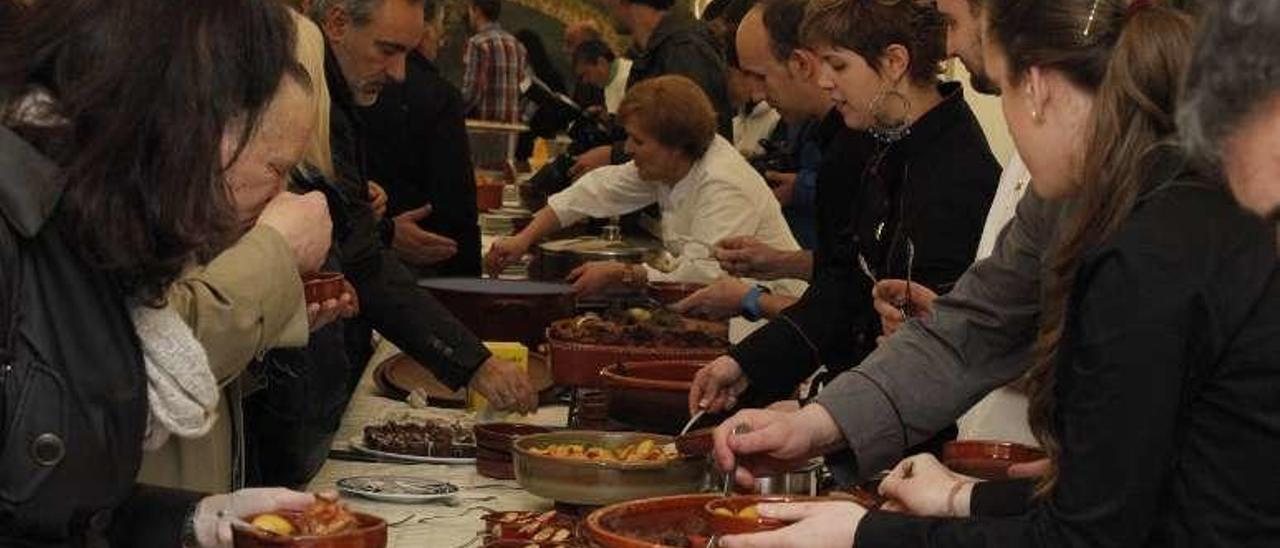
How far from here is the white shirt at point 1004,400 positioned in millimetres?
2842

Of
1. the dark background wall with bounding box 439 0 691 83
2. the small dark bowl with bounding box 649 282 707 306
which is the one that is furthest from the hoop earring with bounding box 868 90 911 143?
the dark background wall with bounding box 439 0 691 83

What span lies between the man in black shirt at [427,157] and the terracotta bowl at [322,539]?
10.5 ft

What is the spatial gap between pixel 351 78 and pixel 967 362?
6.66ft

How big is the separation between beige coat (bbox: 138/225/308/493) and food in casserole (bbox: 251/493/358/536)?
28cm

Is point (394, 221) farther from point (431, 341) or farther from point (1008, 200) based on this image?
point (1008, 200)

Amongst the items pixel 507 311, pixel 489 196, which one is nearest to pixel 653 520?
pixel 507 311

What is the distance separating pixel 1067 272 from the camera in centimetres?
195

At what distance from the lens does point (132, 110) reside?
1.76 metres

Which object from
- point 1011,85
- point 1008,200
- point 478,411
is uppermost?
point 1011,85

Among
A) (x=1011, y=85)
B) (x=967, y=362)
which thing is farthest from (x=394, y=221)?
(x=1011, y=85)

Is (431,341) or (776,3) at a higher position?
(776,3)

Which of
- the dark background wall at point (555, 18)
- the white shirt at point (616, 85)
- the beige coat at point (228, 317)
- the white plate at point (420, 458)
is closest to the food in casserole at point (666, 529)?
the beige coat at point (228, 317)

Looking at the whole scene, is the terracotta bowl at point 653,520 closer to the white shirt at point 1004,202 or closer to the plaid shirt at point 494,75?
the white shirt at point 1004,202

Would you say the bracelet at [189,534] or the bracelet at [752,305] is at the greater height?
the bracelet at [189,534]
